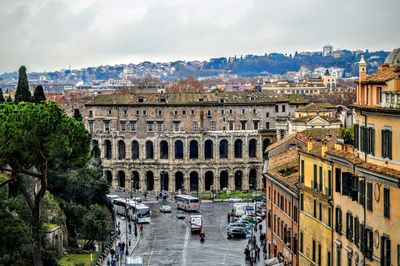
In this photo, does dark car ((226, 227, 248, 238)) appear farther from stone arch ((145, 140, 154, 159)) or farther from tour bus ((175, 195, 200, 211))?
stone arch ((145, 140, 154, 159))

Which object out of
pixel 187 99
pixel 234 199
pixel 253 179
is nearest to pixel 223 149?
pixel 253 179

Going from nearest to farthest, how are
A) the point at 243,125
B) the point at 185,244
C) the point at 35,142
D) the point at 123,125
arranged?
the point at 35,142
the point at 185,244
the point at 243,125
the point at 123,125

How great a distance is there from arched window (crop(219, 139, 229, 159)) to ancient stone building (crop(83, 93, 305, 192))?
1.16 feet

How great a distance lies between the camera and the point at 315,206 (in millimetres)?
49438

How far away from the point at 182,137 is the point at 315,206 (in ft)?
253

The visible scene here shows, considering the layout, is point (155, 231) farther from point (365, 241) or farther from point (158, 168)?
point (365, 241)

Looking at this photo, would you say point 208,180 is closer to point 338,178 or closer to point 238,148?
point 238,148

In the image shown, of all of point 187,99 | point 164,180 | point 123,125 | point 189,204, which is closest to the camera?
point 189,204

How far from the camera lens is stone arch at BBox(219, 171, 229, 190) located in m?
128

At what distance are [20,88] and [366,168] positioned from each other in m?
47.7

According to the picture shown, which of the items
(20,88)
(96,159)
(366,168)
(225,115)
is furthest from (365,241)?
(225,115)

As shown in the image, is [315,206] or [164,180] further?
[164,180]

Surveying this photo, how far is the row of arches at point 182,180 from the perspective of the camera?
12662 cm

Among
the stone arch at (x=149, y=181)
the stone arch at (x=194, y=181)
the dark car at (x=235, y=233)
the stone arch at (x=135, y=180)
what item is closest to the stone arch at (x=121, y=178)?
the stone arch at (x=135, y=180)
